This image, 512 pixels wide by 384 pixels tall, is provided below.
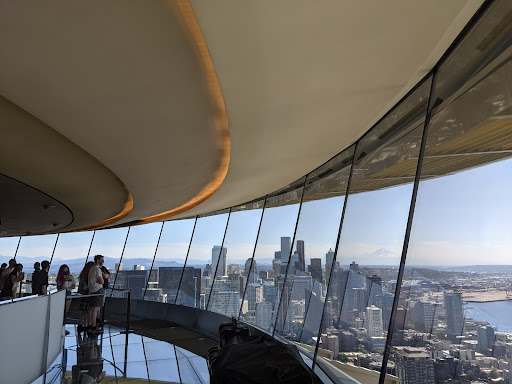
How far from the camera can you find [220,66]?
9.12 ft

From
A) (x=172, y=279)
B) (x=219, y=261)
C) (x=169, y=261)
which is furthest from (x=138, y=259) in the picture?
(x=219, y=261)

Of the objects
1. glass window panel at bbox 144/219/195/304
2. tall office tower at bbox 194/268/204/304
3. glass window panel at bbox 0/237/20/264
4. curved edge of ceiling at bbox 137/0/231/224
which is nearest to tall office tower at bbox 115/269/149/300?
glass window panel at bbox 144/219/195/304

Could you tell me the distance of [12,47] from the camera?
263cm

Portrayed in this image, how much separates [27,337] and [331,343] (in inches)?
169

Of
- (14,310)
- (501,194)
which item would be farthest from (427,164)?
(14,310)

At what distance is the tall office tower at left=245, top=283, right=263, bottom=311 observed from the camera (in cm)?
970

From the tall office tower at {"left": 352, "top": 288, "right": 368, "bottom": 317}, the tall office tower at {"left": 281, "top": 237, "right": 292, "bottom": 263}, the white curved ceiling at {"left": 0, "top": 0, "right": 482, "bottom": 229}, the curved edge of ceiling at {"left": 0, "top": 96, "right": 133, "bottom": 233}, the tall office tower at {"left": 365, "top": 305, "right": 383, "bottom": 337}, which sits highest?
the white curved ceiling at {"left": 0, "top": 0, "right": 482, "bottom": 229}

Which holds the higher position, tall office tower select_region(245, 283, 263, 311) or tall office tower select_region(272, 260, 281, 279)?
tall office tower select_region(272, 260, 281, 279)

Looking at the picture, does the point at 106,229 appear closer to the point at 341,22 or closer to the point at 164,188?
the point at 164,188

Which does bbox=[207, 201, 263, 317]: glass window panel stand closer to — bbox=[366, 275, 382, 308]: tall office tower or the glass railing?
the glass railing

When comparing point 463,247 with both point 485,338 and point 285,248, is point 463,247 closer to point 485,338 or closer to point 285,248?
point 485,338

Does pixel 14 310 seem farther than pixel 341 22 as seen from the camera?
Yes

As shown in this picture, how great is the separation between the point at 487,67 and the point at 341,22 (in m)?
1.57

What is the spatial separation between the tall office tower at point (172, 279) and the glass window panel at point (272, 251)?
4.19m
